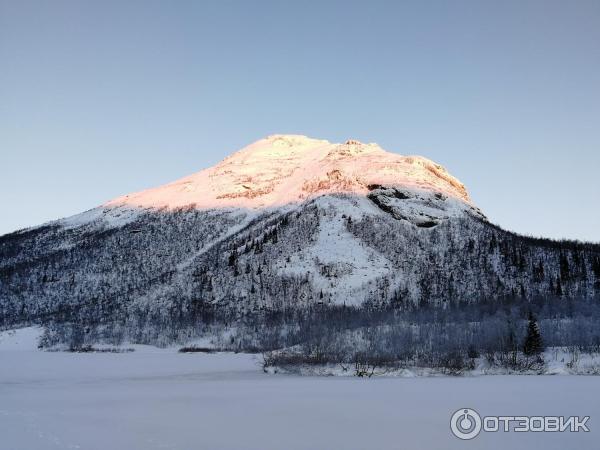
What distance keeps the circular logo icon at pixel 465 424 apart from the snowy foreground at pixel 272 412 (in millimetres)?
381

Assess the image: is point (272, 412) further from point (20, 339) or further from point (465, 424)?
point (20, 339)

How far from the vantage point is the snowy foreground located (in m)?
18.4

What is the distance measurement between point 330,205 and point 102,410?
14792 cm

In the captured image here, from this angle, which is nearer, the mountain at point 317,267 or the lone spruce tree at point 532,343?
the lone spruce tree at point 532,343

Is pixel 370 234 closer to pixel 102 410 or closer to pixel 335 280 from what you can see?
pixel 335 280

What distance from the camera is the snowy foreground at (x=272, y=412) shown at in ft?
60.5
